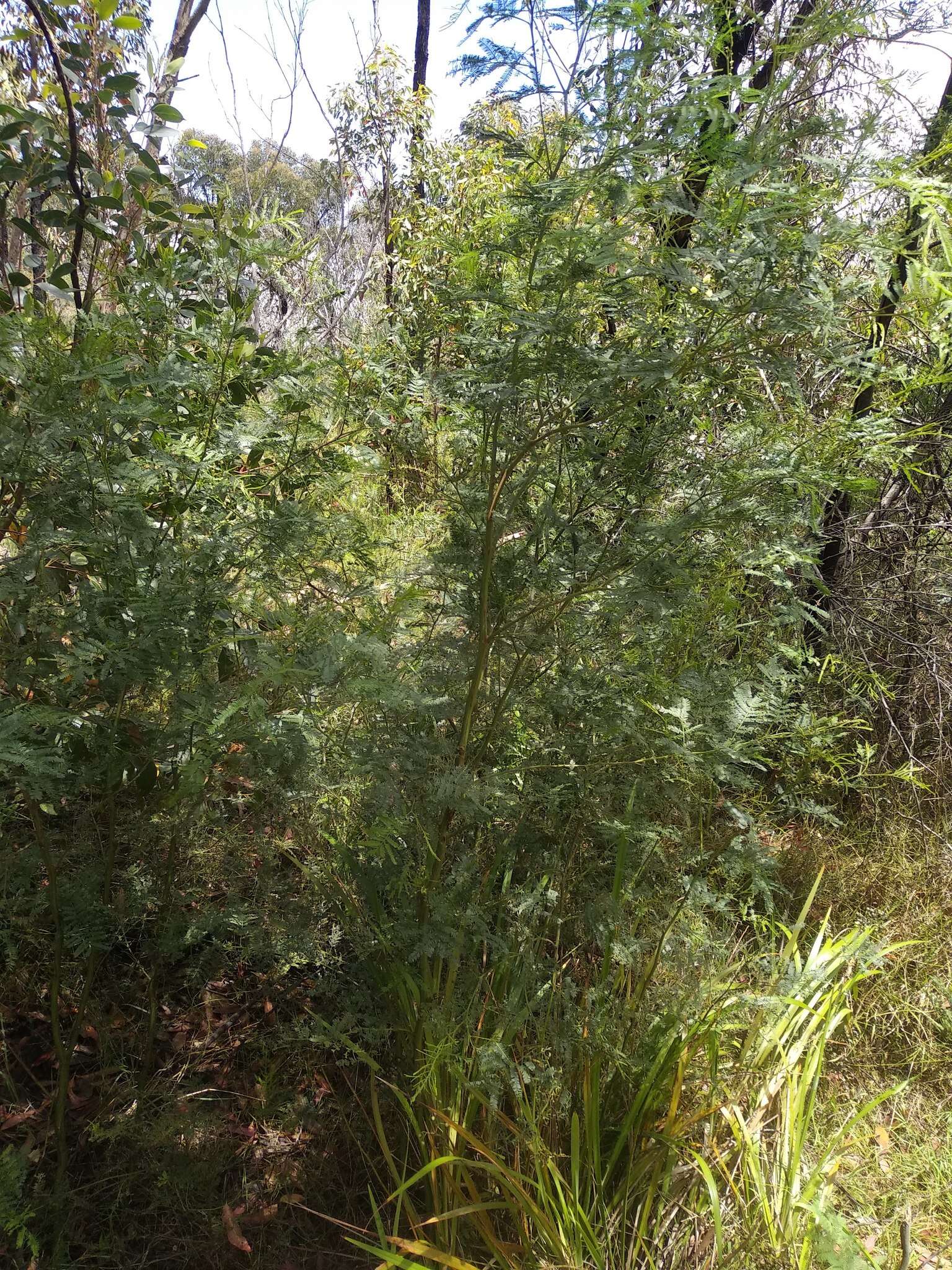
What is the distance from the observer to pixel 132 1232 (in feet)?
5.52

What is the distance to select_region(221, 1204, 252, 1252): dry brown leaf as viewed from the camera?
1687mm

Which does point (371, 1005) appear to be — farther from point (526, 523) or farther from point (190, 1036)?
point (526, 523)

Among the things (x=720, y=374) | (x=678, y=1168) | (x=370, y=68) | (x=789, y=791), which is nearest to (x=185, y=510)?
(x=720, y=374)

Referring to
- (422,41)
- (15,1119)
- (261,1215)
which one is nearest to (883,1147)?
(261,1215)

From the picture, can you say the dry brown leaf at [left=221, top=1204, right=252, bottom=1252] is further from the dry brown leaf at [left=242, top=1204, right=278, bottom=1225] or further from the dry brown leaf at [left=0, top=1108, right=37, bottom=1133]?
the dry brown leaf at [left=0, top=1108, right=37, bottom=1133]

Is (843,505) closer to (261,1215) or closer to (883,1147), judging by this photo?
(883,1147)

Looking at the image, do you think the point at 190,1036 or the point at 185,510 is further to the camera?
the point at 190,1036

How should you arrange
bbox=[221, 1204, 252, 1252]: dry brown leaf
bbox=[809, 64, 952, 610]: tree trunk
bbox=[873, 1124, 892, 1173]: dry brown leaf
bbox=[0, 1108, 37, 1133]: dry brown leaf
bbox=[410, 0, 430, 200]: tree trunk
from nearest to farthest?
bbox=[221, 1204, 252, 1252]: dry brown leaf < bbox=[0, 1108, 37, 1133]: dry brown leaf < bbox=[873, 1124, 892, 1173]: dry brown leaf < bbox=[809, 64, 952, 610]: tree trunk < bbox=[410, 0, 430, 200]: tree trunk

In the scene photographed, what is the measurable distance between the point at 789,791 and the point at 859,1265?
1402mm

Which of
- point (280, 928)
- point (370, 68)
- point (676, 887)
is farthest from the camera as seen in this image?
point (370, 68)

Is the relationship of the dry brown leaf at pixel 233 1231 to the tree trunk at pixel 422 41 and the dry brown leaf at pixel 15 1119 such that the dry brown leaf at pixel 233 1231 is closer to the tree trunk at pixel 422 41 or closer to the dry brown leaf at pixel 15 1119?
the dry brown leaf at pixel 15 1119

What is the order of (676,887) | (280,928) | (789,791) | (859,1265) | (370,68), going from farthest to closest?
1. (370,68)
2. (789,791)
3. (676,887)
4. (280,928)
5. (859,1265)

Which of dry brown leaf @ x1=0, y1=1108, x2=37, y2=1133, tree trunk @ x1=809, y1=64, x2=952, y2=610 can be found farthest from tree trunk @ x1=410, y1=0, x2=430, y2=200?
dry brown leaf @ x1=0, y1=1108, x2=37, y2=1133

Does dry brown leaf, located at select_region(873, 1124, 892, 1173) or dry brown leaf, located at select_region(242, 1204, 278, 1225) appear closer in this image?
dry brown leaf, located at select_region(242, 1204, 278, 1225)
